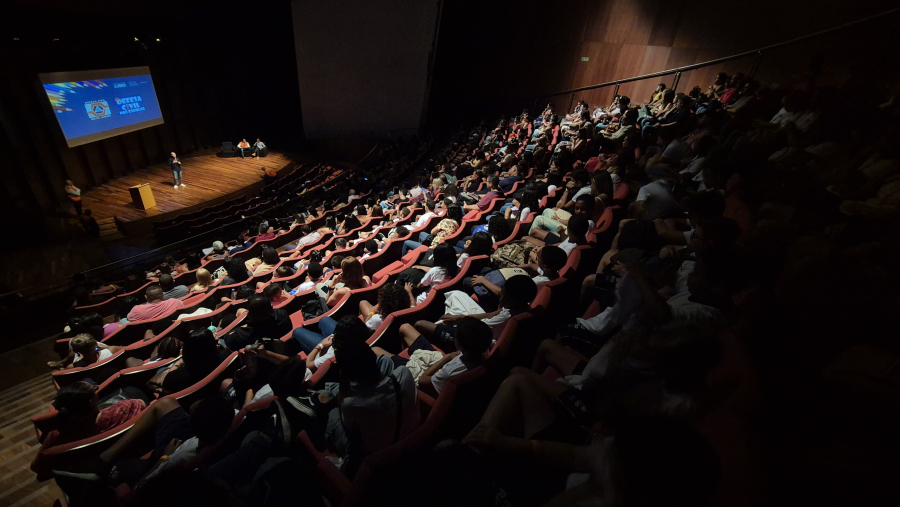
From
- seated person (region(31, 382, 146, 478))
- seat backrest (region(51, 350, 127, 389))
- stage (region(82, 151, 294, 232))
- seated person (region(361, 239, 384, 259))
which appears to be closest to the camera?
seated person (region(31, 382, 146, 478))

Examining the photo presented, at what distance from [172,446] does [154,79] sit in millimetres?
10932

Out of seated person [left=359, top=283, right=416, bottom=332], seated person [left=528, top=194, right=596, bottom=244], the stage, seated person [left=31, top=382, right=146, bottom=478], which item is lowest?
the stage

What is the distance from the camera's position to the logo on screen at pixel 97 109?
7112mm

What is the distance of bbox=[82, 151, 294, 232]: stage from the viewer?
22.1 ft

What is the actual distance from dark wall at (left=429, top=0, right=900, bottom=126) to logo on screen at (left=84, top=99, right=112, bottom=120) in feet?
24.0

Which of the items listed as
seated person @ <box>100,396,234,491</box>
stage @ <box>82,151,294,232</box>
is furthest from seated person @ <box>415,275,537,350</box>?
stage @ <box>82,151,294,232</box>

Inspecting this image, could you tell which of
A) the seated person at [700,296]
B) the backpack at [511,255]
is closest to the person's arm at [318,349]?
the backpack at [511,255]

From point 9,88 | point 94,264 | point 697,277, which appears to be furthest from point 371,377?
point 9,88

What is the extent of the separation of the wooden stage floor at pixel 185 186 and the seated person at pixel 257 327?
628cm

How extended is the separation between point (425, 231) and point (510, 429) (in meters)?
2.91

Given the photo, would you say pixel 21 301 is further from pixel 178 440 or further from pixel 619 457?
pixel 619 457

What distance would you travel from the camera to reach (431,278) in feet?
8.20

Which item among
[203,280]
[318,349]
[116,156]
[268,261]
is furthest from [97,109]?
[318,349]

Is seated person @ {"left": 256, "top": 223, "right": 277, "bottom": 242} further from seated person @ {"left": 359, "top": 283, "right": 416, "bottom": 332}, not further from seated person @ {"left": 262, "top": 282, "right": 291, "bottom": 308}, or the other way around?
seated person @ {"left": 359, "top": 283, "right": 416, "bottom": 332}
